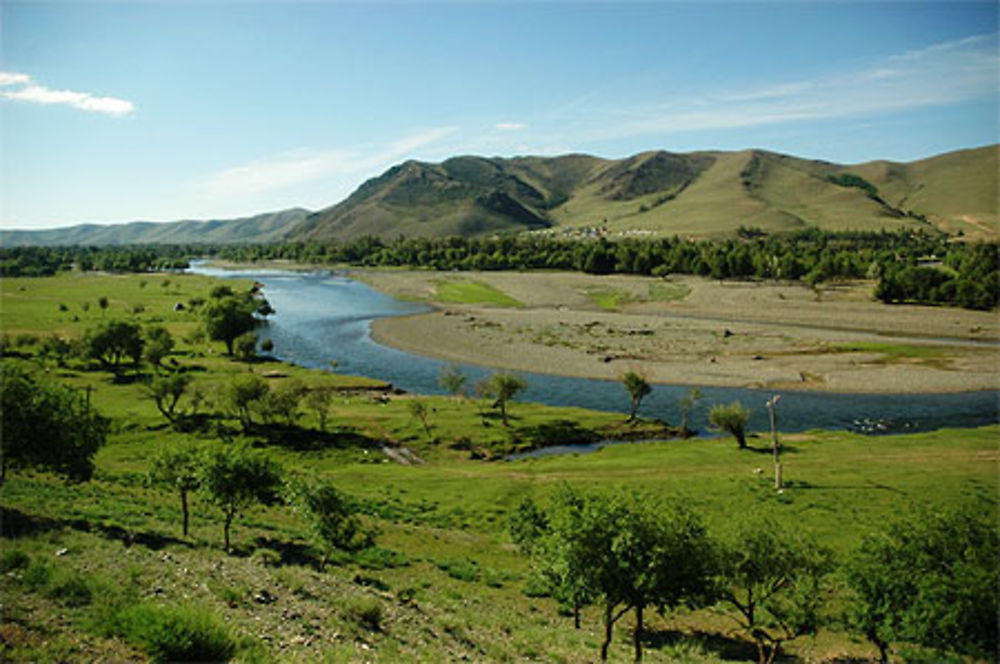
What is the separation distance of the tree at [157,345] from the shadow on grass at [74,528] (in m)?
67.4

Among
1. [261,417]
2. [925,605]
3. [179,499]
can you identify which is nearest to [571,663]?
[925,605]

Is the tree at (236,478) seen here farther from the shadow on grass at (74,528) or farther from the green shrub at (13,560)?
the green shrub at (13,560)

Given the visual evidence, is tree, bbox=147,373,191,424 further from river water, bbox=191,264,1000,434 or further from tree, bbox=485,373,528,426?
tree, bbox=485,373,528,426

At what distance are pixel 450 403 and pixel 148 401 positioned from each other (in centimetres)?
3890

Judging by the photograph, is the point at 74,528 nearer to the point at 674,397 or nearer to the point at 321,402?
the point at 321,402

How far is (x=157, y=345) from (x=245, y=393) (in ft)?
119

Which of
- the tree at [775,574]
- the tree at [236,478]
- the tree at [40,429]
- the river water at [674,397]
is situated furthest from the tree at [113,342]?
the tree at [775,574]

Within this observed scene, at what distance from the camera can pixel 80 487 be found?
122 ft

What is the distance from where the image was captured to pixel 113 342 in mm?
85312

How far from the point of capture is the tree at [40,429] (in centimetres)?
2888

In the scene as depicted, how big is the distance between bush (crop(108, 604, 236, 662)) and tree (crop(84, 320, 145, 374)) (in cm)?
8565

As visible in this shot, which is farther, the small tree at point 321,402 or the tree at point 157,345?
the tree at point 157,345

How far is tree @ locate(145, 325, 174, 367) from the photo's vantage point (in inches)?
3346

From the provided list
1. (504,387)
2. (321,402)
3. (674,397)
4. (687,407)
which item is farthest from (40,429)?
(674,397)
